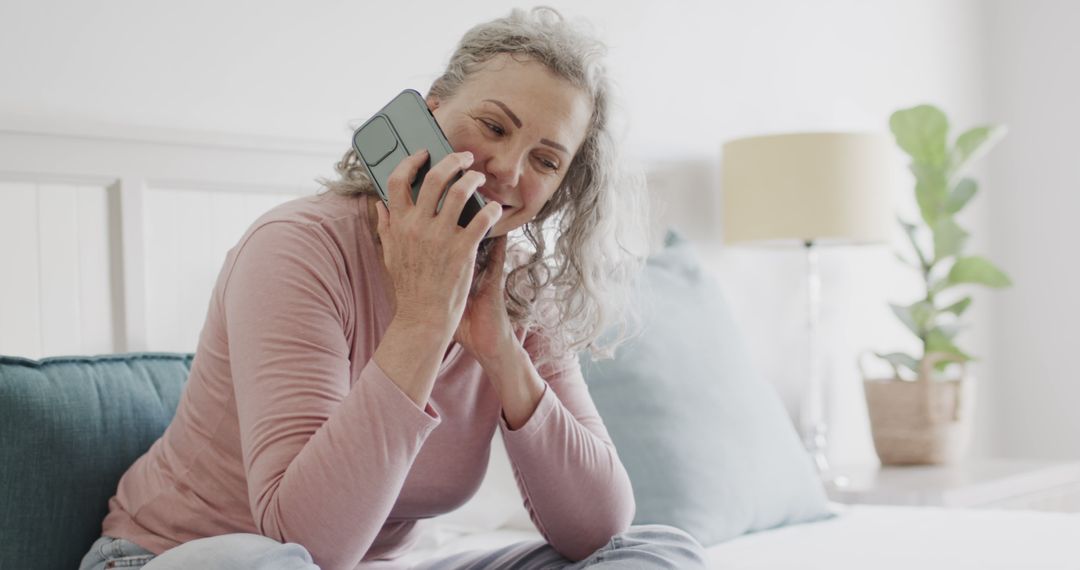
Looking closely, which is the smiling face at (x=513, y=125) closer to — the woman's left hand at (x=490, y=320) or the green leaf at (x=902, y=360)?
the woman's left hand at (x=490, y=320)

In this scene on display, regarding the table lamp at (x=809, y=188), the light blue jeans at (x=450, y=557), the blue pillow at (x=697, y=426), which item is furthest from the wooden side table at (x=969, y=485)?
the light blue jeans at (x=450, y=557)

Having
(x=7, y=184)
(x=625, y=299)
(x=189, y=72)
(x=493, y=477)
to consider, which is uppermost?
(x=189, y=72)

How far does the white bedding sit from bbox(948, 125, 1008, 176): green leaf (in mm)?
1187

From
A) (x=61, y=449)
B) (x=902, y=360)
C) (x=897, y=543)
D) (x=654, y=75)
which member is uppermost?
(x=654, y=75)

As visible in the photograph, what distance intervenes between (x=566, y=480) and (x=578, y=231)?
0.32 metres

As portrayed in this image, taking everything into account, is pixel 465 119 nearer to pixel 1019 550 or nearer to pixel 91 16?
pixel 91 16

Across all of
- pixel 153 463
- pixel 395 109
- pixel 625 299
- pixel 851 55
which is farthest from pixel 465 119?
pixel 851 55

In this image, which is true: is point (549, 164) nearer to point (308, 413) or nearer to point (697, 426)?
point (308, 413)

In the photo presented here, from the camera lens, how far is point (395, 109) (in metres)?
1.24

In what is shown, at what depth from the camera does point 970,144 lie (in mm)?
2924

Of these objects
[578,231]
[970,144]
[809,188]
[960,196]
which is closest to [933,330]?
[960,196]

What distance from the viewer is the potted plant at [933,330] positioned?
284 centimetres

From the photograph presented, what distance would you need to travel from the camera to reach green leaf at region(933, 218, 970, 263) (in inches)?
114

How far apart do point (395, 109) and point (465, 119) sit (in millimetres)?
82
